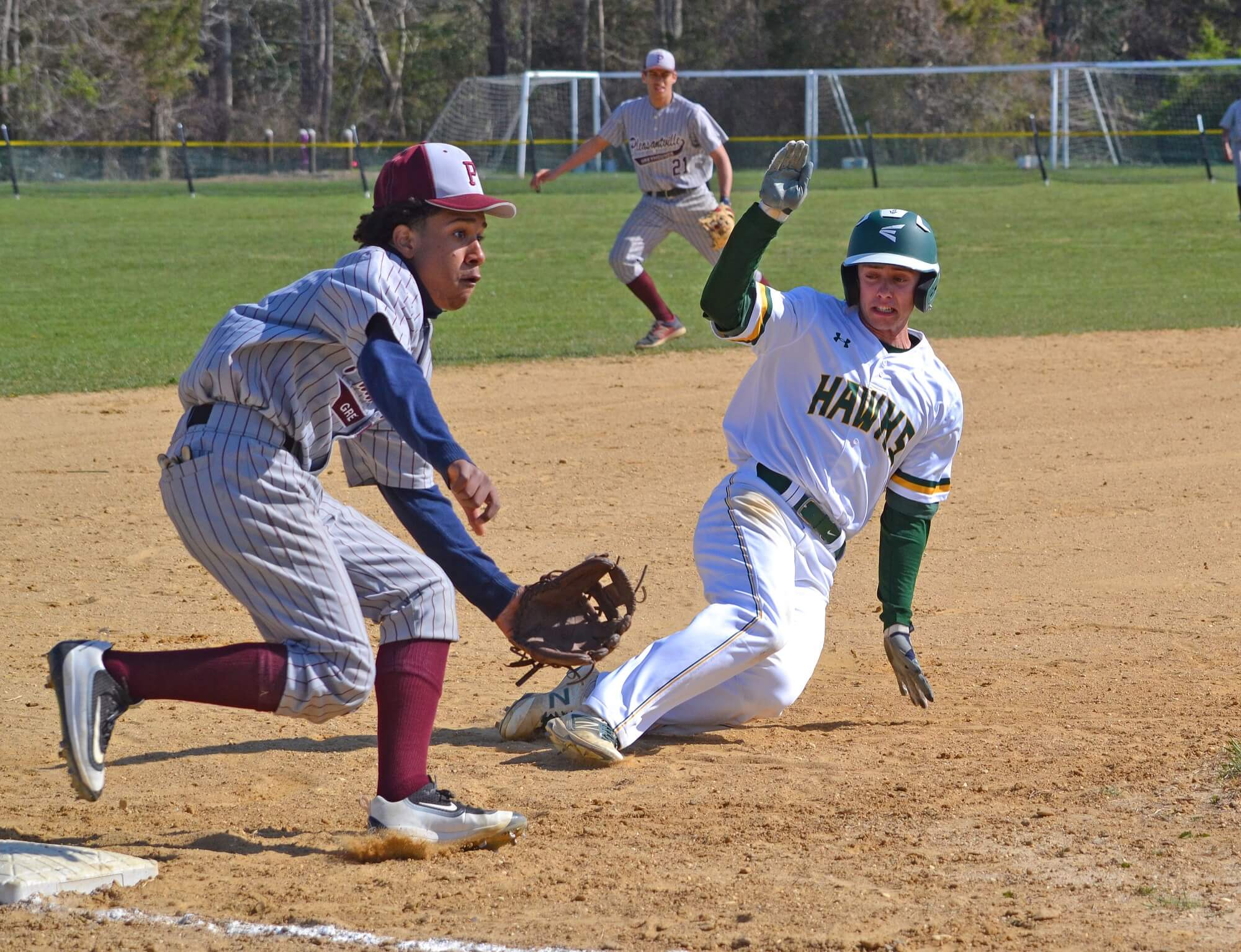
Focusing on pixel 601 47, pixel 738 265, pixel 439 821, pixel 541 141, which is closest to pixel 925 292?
pixel 738 265

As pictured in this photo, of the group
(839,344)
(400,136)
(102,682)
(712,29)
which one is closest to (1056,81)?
(712,29)

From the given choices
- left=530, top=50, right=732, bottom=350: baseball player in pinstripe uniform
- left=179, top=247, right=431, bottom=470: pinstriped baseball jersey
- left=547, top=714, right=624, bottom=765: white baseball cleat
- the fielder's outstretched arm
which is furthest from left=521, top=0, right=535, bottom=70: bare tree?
left=179, top=247, right=431, bottom=470: pinstriped baseball jersey

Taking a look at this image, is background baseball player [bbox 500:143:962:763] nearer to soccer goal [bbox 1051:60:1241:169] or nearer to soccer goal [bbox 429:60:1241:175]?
soccer goal [bbox 429:60:1241:175]

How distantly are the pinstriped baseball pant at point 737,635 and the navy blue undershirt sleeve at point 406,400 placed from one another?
1186 mm

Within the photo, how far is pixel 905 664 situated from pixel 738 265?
1.19m

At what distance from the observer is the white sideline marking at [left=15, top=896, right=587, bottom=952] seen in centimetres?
274

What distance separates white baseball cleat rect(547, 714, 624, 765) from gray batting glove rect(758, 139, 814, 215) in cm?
141

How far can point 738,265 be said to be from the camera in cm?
393

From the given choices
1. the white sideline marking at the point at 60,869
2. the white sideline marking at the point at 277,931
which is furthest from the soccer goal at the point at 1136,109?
the white sideline marking at the point at 277,931

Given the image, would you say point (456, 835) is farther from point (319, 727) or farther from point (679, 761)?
point (319, 727)

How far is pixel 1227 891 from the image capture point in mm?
2922

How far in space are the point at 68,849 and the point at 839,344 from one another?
93.0 inches

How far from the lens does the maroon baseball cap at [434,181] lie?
3.15m

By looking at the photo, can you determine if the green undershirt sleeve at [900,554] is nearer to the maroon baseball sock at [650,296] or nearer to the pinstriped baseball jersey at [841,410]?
the pinstriped baseball jersey at [841,410]
